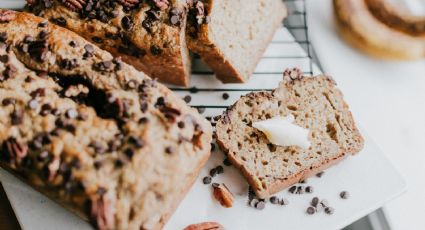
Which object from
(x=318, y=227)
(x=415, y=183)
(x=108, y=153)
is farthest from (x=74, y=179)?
(x=415, y=183)

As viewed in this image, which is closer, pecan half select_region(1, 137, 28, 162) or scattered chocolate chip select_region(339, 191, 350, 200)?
pecan half select_region(1, 137, 28, 162)

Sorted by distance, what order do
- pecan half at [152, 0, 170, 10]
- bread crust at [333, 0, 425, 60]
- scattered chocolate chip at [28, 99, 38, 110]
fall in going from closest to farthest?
scattered chocolate chip at [28, 99, 38, 110]
pecan half at [152, 0, 170, 10]
bread crust at [333, 0, 425, 60]

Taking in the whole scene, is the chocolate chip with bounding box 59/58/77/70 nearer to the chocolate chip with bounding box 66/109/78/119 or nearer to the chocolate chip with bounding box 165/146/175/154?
the chocolate chip with bounding box 66/109/78/119

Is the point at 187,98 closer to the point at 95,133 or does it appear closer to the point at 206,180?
the point at 206,180

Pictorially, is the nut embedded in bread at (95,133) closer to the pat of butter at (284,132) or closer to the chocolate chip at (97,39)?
the chocolate chip at (97,39)

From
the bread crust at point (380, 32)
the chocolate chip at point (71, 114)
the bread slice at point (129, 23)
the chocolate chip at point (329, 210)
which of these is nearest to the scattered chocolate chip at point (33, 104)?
the chocolate chip at point (71, 114)

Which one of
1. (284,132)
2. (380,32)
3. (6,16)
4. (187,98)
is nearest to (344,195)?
(284,132)

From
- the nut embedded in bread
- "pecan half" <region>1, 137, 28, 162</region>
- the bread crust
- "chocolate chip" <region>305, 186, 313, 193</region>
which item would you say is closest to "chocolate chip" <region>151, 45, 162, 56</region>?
the nut embedded in bread

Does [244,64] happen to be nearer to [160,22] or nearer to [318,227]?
[160,22]

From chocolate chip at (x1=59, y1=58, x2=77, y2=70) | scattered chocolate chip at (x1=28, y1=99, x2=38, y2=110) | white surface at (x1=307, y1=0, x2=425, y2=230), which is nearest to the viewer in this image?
scattered chocolate chip at (x1=28, y1=99, x2=38, y2=110)
